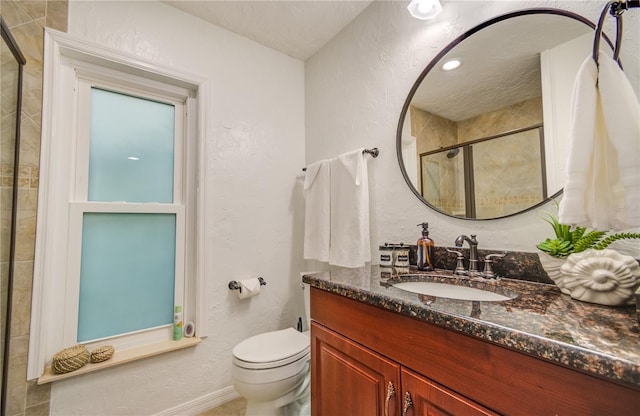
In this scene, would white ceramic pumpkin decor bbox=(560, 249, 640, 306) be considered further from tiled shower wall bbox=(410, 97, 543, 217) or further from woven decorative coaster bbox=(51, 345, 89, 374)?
woven decorative coaster bbox=(51, 345, 89, 374)

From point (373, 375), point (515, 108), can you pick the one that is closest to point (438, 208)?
point (515, 108)

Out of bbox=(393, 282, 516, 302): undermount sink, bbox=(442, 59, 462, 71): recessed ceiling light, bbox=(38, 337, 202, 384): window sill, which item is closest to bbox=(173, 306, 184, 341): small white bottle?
bbox=(38, 337, 202, 384): window sill

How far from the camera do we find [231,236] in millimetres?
1822

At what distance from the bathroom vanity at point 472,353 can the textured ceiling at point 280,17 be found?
167 centimetres

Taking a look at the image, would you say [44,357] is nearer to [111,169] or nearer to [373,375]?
[111,169]

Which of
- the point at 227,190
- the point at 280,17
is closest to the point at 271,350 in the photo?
the point at 227,190

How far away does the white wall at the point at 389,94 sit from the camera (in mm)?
1063

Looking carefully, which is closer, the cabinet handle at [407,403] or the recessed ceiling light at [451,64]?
the cabinet handle at [407,403]

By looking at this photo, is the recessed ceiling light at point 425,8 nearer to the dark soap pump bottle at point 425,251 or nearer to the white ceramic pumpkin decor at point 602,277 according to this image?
the dark soap pump bottle at point 425,251

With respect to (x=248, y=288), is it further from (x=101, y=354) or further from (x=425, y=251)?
(x=425, y=251)

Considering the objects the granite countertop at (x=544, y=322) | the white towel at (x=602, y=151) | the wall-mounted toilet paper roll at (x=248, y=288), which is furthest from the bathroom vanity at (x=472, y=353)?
the wall-mounted toilet paper roll at (x=248, y=288)

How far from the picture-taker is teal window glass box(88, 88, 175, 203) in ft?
5.03

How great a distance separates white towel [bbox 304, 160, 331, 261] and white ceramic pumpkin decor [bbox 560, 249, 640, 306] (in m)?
1.23

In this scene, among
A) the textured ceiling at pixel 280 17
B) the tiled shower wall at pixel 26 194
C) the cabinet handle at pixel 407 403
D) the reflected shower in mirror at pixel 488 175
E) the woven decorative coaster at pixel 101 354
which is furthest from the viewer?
the textured ceiling at pixel 280 17
